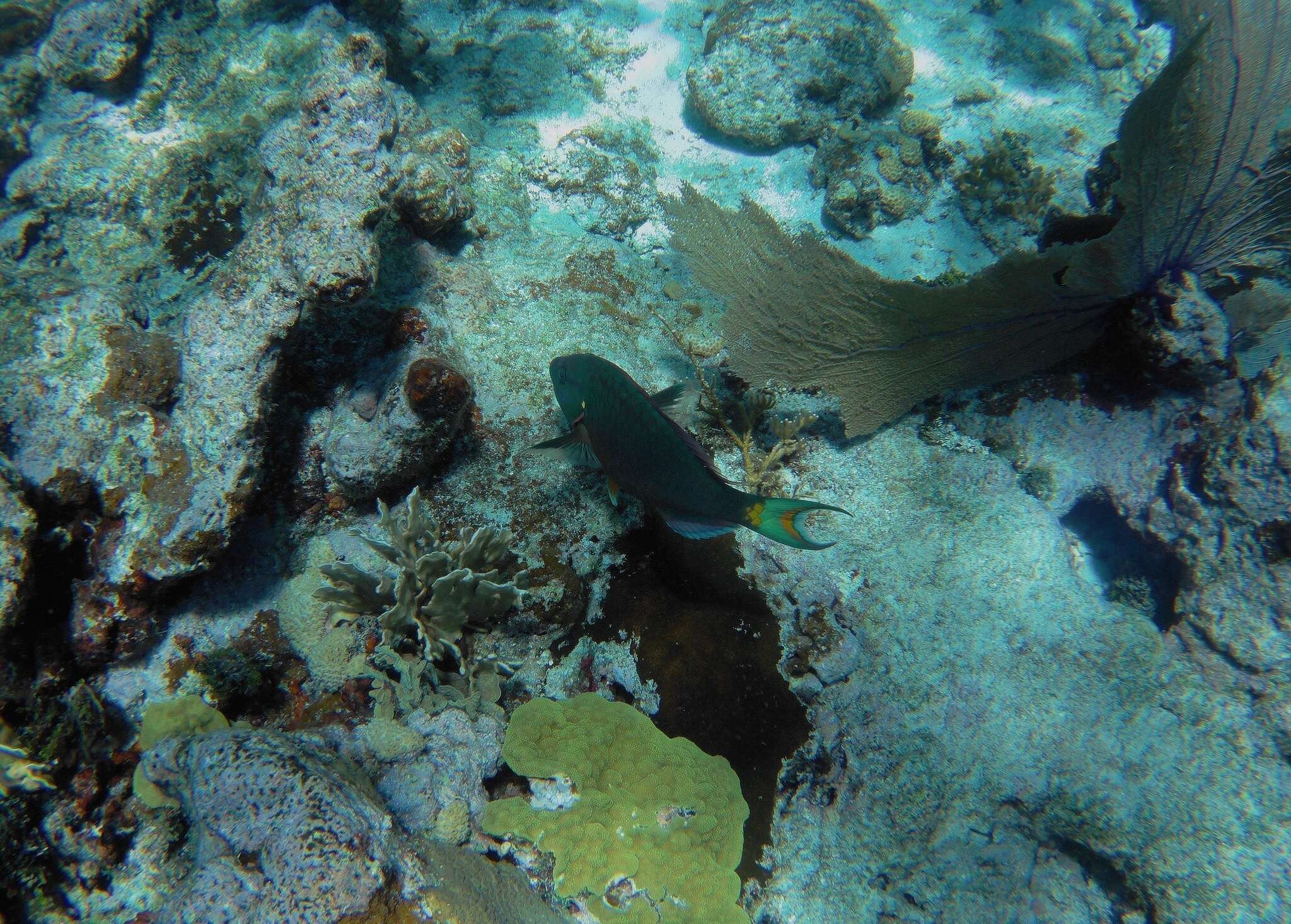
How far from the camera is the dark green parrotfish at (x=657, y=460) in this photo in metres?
2.13

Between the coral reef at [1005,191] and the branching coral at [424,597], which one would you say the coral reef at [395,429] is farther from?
the coral reef at [1005,191]

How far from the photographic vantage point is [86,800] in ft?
7.55

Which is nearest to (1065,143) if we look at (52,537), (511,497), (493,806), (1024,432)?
(1024,432)

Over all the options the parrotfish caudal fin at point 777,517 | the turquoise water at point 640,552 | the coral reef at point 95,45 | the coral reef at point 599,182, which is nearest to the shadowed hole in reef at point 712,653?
the turquoise water at point 640,552

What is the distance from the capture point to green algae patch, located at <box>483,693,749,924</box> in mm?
2402

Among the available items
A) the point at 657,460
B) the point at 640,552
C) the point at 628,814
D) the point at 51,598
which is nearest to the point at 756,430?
the point at 640,552

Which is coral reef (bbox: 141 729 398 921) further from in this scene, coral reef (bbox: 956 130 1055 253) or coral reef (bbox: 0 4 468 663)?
coral reef (bbox: 956 130 1055 253)

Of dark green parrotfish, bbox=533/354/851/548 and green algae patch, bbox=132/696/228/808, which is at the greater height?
dark green parrotfish, bbox=533/354/851/548

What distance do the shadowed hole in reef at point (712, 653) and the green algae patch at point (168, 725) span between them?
1.85 meters

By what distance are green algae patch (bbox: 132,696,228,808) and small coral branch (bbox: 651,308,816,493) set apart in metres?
3.06

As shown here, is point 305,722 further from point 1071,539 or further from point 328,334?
point 1071,539

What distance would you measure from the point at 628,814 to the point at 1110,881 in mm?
2450

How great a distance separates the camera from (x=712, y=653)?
292 cm

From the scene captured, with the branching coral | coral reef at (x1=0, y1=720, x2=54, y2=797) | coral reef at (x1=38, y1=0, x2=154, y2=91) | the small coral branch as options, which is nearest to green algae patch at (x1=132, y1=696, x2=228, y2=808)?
coral reef at (x1=0, y1=720, x2=54, y2=797)
